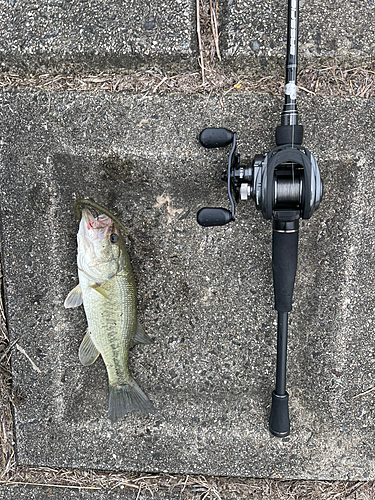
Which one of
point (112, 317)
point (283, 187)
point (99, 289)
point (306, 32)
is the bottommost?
point (112, 317)

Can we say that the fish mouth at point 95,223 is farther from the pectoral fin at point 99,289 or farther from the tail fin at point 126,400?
the tail fin at point 126,400

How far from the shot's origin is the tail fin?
2.14 meters

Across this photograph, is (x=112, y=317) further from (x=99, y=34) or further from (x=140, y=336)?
(x=99, y=34)

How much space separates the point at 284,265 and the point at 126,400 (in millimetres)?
1227

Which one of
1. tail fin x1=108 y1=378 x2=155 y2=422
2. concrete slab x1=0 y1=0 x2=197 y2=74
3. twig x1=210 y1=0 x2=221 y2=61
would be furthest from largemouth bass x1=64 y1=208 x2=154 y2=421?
twig x1=210 y1=0 x2=221 y2=61

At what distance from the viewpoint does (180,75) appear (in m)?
2.05

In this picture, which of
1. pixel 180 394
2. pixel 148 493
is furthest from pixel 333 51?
pixel 148 493

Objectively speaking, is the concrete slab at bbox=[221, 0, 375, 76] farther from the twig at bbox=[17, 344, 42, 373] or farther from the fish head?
the twig at bbox=[17, 344, 42, 373]

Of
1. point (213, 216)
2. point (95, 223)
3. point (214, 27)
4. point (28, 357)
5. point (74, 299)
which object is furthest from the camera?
point (28, 357)

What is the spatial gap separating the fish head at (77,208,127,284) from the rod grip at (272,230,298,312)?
0.81 metres

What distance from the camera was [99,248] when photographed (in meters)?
1.89

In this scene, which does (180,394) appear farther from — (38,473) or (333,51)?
(333,51)

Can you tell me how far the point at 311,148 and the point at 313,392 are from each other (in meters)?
1.43

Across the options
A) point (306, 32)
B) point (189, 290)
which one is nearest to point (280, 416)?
point (189, 290)
